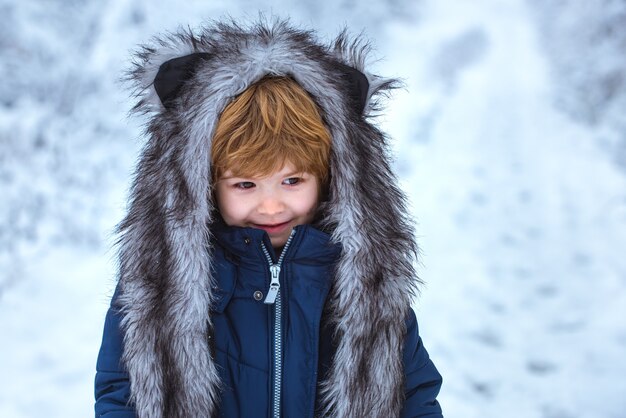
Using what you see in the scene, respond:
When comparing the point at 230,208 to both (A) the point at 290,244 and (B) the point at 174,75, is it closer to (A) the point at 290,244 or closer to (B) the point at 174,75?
(A) the point at 290,244

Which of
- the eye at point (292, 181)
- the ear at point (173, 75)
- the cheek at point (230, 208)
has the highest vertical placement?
the ear at point (173, 75)

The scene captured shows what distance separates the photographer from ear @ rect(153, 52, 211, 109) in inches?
58.3

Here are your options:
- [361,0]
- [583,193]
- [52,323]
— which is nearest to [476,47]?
[361,0]

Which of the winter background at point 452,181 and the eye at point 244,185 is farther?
the winter background at point 452,181

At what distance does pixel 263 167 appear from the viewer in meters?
1.44

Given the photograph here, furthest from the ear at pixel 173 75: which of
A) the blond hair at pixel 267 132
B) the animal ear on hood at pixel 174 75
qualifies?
the blond hair at pixel 267 132

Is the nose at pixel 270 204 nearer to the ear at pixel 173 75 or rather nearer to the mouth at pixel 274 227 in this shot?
the mouth at pixel 274 227

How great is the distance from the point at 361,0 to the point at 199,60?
2399 mm

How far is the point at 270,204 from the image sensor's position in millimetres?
1478

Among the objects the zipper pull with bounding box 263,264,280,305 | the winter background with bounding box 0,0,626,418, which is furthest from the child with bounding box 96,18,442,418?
the winter background with bounding box 0,0,626,418

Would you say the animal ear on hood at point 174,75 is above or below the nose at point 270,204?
above

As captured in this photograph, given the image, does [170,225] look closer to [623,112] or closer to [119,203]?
[119,203]

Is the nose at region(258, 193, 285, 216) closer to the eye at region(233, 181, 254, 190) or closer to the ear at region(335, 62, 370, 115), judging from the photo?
the eye at region(233, 181, 254, 190)

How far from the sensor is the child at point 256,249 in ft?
4.75
